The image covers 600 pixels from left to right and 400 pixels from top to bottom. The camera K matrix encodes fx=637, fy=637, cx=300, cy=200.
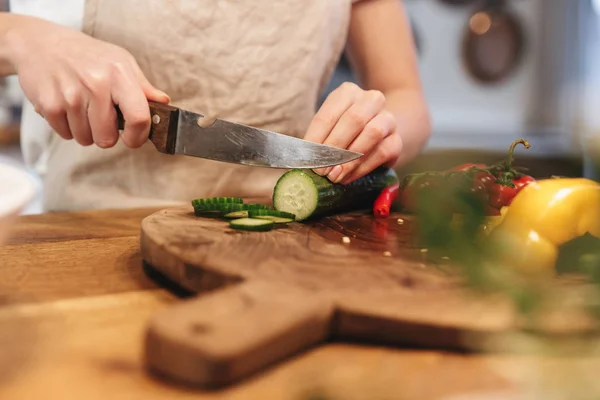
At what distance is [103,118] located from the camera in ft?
4.19

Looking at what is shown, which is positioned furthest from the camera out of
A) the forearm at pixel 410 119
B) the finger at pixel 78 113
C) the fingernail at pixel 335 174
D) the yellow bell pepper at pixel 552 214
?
the forearm at pixel 410 119

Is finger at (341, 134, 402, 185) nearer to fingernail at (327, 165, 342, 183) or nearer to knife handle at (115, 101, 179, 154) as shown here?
fingernail at (327, 165, 342, 183)

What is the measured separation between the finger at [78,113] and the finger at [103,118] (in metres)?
0.03

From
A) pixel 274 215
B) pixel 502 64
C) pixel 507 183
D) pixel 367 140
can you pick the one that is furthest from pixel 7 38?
pixel 502 64

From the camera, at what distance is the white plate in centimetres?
Result: 66

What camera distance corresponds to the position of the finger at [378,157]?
1494 mm

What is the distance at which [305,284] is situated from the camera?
0.89m

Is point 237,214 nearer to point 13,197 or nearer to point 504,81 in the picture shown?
point 13,197

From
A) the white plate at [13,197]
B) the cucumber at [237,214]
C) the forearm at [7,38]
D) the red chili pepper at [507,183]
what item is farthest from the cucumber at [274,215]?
the forearm at [7,38]

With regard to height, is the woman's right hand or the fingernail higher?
the woman's right hand

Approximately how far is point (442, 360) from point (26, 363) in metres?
0.48

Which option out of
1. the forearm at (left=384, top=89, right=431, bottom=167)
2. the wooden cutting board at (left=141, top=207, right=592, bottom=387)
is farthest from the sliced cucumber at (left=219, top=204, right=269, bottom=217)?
the forearm at (left=384, top=89, right=431, bottom=167)

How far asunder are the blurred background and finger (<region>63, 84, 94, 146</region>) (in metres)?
3.53

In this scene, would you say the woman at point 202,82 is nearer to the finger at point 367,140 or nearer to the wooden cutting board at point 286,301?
the finger at point 367,140
